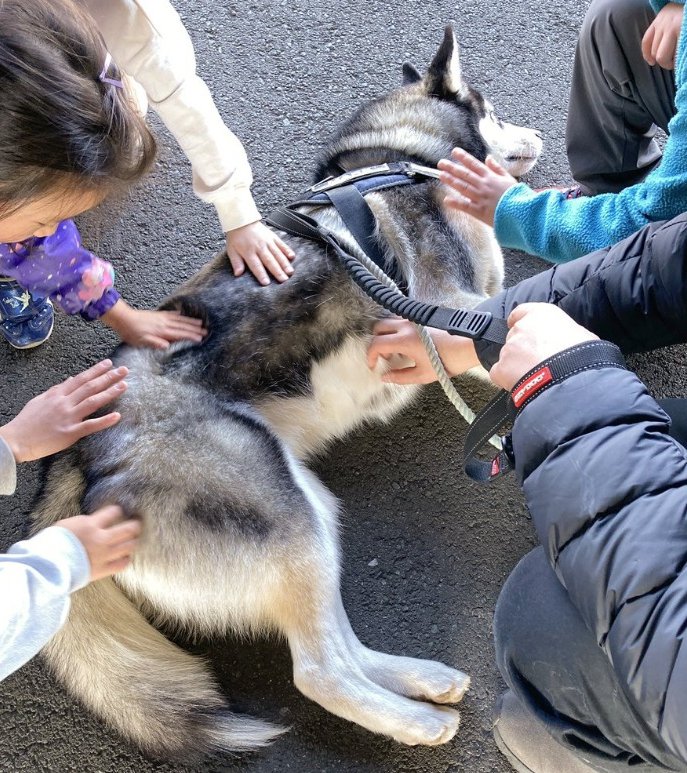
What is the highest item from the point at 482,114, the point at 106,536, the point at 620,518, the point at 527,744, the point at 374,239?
the point at 482,114

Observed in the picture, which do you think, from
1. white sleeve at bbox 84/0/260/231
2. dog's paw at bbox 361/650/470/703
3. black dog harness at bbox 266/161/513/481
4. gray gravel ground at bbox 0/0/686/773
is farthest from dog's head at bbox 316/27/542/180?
dog's paw at bbox 361/650/470/703

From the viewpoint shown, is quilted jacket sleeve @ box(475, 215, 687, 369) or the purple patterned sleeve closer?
quilted jacket sleeve @ box(475, 215, 687, 369)

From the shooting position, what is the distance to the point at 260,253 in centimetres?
177

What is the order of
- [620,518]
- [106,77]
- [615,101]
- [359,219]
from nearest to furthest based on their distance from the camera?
[620,518]
[106,77]
[359,219]
[615,101]

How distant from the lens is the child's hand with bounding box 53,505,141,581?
1.42 metres

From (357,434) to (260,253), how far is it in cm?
59

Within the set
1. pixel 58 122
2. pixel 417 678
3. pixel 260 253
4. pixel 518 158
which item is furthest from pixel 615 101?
pixel 417 678

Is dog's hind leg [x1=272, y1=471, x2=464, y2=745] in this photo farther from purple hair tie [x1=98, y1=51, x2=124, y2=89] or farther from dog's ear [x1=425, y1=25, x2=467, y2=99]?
dog's ear [x1=425, y1=25, x2=467, y2=99]

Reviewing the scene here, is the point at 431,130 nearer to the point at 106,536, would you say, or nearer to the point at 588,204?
the point at 588,204

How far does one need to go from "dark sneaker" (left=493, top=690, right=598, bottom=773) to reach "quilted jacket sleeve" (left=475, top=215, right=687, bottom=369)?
0.75m

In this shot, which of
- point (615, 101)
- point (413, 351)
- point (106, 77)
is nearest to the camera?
point (106, 77)

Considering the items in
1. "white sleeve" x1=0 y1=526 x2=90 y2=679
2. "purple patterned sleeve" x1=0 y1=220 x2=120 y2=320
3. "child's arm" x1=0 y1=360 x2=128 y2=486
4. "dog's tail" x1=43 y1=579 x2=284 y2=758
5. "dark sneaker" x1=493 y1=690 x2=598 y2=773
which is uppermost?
"purple patterned sleeve" x1=0 y1=220 x2=120 y2=320

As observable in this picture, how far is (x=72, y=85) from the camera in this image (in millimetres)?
1199

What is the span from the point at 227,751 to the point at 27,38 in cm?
144
